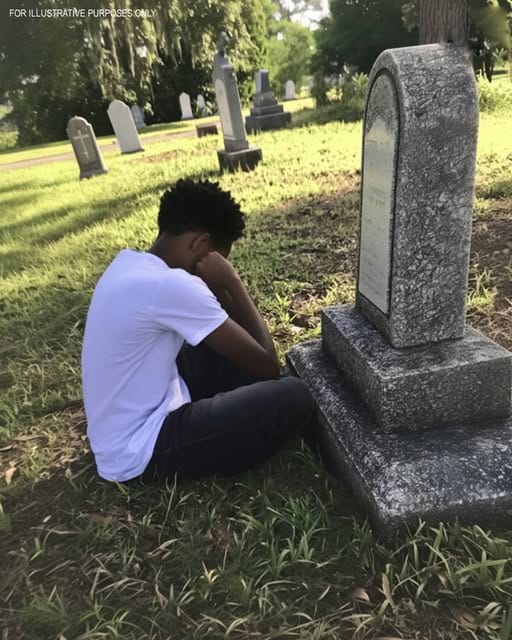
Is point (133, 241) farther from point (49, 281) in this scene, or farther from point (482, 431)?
point (482, 431)

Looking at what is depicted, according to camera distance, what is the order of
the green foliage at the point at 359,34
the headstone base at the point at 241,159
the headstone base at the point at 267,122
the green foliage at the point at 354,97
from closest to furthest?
the headstone base at the point at 241,159 → the green foliage at the point at 354,97 → the headstone base at the point at 267,122 → the green foliage at the point at 359,34

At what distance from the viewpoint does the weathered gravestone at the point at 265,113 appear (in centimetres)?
1252

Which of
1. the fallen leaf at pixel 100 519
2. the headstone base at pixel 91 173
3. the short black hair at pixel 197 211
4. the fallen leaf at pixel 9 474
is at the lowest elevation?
the fallen leaf at pixel 9 474

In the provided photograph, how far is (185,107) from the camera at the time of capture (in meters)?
23.0

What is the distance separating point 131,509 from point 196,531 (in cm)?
30

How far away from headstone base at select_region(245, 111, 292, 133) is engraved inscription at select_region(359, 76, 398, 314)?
11.1 meters

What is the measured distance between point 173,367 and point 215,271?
1.45ft

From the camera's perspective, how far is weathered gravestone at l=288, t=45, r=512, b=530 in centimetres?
165

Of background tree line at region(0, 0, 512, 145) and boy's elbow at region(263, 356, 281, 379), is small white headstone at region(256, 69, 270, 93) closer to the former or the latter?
background tree line at region(0, 0, 512, 145)

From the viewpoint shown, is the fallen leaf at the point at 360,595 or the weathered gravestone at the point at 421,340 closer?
the fallen leaf at the point at 360,595

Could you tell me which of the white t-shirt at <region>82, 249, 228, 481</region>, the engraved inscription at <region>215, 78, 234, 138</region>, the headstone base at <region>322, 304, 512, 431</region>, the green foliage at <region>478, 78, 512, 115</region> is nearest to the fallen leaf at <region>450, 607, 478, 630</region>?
the headstone base at <region>322, 304, 512, 431</region>

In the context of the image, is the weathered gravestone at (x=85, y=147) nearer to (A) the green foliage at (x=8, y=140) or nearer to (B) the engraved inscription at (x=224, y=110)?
(B) the engraved inscription at (x=224, y=110)

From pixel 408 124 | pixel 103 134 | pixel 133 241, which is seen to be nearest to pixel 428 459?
pixel 408 124

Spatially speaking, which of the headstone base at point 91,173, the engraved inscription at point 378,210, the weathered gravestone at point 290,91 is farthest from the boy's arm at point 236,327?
the weathered gravestone at point 290,91
